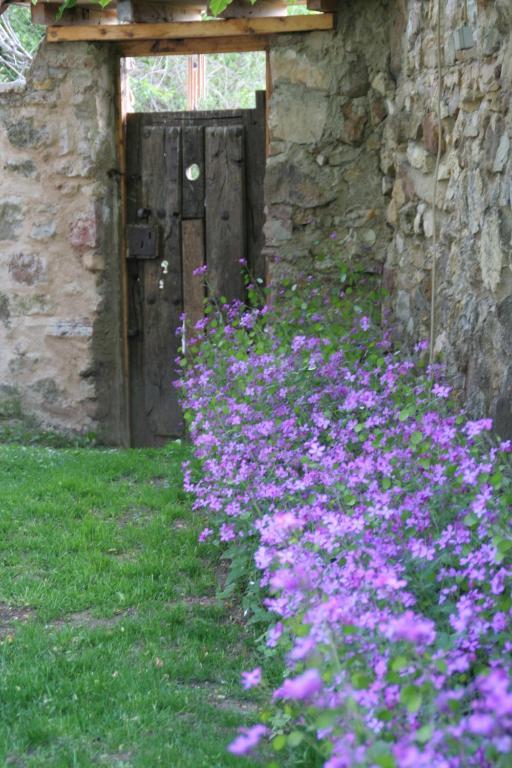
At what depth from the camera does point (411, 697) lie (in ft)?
6.02

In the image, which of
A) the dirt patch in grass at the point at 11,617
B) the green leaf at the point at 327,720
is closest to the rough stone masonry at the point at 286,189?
the dirt patch in grass at the point at 11,617

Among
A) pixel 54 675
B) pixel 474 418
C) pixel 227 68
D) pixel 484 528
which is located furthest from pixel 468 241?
pixel 227 68

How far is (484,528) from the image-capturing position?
Answer: 2.52 m

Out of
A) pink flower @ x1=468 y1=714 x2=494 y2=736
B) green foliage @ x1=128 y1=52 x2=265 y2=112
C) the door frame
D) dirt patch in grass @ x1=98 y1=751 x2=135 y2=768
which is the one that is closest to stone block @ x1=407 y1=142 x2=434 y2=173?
the door frame

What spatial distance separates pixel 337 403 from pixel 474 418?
541 millimetres

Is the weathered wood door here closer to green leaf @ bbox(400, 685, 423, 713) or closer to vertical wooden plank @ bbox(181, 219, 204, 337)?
vertical wooden plank @ bbox(181, 219, 204, 337)

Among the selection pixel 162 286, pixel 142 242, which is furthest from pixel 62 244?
pixel 162 286

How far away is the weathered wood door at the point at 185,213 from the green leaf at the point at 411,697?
4.99m

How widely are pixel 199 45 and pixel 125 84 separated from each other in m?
0.60

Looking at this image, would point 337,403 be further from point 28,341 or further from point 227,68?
point 227,68

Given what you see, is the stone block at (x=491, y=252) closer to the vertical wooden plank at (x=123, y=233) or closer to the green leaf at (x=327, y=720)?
the green leaf at (x=327, y=720)

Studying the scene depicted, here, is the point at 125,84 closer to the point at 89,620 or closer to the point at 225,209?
the point at 225,209

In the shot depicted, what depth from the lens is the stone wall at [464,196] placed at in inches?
146

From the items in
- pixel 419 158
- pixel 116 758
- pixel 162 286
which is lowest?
pixel 116 758
